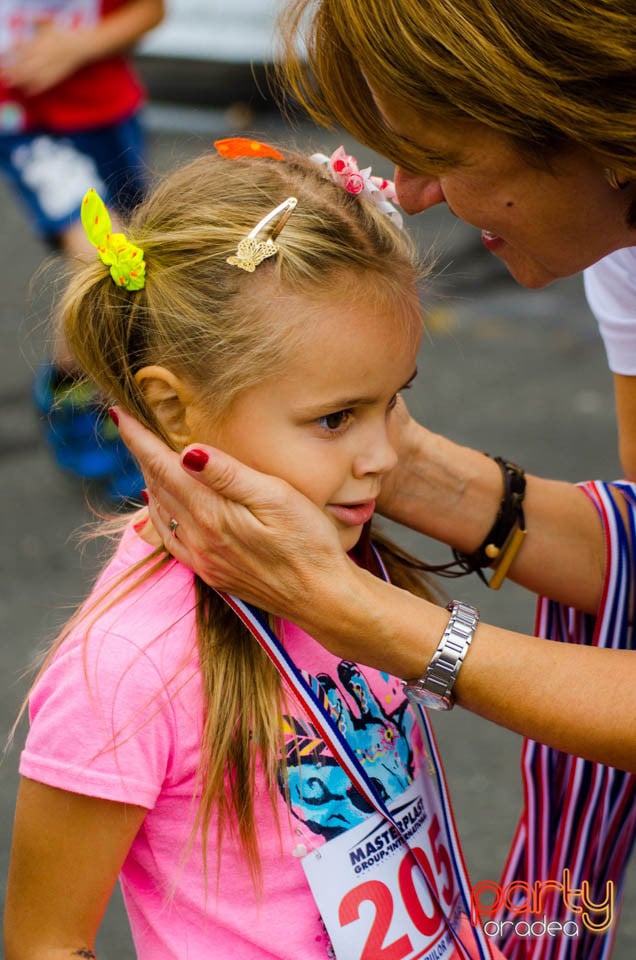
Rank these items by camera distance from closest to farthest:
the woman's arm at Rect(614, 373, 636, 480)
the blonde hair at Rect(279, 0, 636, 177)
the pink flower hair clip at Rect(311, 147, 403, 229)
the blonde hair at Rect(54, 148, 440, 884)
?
the blonde hair at Rect(279, 0, 636, 177) < the blonde hair at Rect(54, 148, 440, 884) < the pink flower hair clip at Rect(311, 147, 403, 229) < the woman's arm at Rect(614, 373, 636, 480)

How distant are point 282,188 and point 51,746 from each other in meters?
0.76

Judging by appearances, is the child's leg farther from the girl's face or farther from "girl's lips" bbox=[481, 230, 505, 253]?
the girl's face

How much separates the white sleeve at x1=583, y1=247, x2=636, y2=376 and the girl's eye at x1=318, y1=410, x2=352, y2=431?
23.4 inches

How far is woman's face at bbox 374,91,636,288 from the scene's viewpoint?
1.57 m

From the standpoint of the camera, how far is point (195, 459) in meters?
1.48

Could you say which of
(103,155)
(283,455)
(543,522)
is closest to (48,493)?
→ (103,155)

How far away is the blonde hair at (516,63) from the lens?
143 cm

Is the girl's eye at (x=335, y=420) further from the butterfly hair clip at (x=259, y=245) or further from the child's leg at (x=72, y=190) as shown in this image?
the child's leg at (x=72, y=190)

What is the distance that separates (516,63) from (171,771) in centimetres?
93

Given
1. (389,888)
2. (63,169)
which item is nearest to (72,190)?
(63,169)

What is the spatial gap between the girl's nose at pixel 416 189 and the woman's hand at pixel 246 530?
478 millimetres

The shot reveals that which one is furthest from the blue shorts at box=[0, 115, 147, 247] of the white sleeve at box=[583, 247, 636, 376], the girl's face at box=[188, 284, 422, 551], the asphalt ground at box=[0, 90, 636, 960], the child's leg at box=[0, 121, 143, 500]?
the girl's face at box=[188, 284, 422, 551]

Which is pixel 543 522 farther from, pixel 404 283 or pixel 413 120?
pixel 413 120

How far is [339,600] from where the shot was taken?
1510 mm
